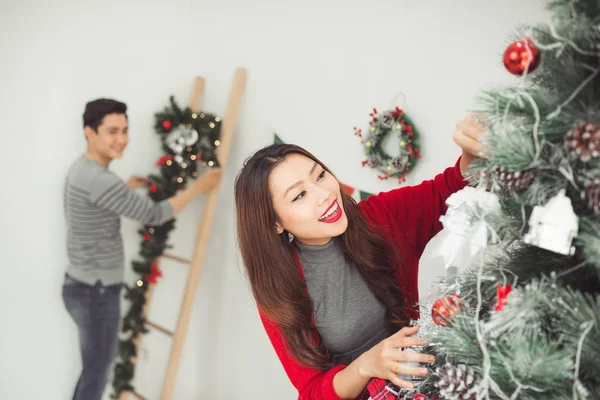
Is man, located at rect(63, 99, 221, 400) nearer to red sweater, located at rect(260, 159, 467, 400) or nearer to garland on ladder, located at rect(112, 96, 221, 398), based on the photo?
garland on ladder, located at rect(112, 96, 221, 398)

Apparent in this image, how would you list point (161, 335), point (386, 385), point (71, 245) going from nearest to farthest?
point (386, 385)
point (71, 245)
point (161, 335)

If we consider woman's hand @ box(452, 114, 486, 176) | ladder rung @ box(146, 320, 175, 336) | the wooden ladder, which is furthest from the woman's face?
ladder rung @ box(146, 320, 175, 336)

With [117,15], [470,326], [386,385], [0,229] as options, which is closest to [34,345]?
[0,229]

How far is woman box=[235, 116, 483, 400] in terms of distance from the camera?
1.22 m

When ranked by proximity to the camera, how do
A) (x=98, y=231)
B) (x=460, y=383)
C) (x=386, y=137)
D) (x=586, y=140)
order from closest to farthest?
(x=586, y=140) → (x=460, y=383) → (x=386, y=137) → (x=98, y=231)

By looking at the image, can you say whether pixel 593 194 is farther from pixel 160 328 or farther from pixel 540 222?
pixel 160 328

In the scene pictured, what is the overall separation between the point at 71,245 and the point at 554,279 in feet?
7.40

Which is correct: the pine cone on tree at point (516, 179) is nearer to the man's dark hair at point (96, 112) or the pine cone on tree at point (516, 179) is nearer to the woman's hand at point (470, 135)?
the woman's hand at point (470, 135)

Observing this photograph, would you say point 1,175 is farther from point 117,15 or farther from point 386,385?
point 386,385

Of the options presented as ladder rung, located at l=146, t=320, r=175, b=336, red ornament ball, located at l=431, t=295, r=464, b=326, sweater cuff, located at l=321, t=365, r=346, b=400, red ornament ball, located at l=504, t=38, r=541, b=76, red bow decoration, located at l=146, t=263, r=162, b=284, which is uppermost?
red ornament ball, located at l=504, t=38, r=541, b=76

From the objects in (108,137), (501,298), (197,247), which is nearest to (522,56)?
(501,298)

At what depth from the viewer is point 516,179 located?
69 cm

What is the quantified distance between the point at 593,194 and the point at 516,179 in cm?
10

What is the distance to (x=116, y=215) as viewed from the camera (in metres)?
2.54
